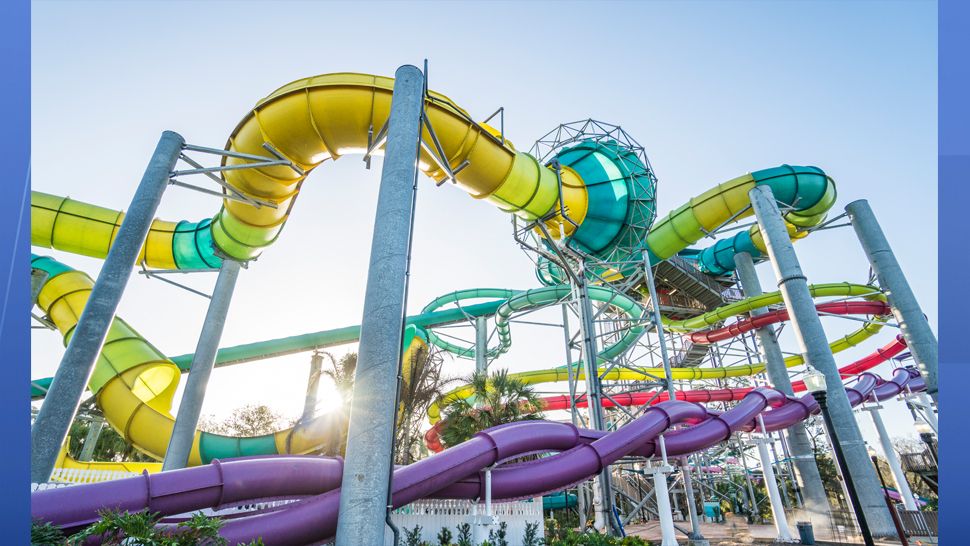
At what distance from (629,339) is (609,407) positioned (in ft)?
13.5

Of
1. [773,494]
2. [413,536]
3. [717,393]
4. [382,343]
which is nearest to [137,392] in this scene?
[413,536]

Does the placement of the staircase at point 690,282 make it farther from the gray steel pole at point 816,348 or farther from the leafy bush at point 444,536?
the leafy bush at point 444,536

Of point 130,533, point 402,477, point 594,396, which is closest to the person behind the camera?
point 130,533

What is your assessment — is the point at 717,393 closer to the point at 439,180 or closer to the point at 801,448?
the point at 801,448

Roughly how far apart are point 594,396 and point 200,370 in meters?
9.59

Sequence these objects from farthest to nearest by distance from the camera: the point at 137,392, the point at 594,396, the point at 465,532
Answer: the point at 137,392 → the point at 594,396 → the point at 465,532

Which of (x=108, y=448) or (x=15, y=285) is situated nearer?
(x=15, y=285)

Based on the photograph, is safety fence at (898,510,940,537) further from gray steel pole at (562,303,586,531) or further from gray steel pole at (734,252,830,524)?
gray steel pole at (562,303,586,531)

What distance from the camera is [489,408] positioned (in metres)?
14.3

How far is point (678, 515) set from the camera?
2530 cm

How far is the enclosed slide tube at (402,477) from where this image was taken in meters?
4.96

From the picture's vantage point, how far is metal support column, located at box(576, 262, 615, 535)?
10.6 meters

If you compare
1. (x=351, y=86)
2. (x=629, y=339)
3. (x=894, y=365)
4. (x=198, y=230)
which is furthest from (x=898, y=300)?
(x=198, y=230)

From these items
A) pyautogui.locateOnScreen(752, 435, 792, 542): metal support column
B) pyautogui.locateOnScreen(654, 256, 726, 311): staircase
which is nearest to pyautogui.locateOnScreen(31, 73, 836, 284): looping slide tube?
pyautogui.locateOnScreen(752, 435, 792, 542): metal support column
